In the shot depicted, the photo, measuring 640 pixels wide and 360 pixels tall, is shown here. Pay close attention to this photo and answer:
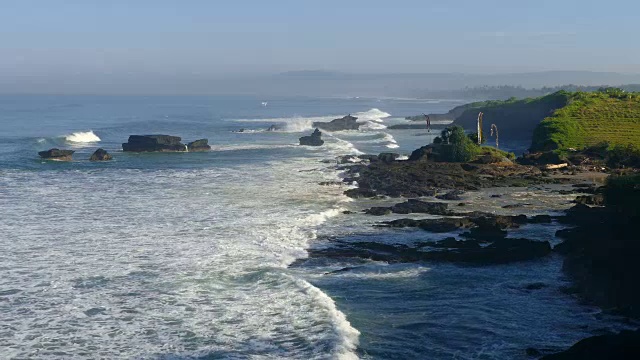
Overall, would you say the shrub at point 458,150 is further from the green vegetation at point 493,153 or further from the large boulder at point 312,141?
the large boulder at point 312,141

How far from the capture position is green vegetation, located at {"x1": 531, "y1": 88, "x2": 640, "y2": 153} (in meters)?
57.1

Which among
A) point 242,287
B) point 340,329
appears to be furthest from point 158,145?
point 340,329

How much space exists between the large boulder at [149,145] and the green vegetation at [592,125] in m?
29.3

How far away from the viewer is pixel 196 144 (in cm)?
6562

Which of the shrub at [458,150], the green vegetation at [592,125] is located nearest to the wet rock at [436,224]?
the shrub at [458,150]

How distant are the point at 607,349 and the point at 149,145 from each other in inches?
2162

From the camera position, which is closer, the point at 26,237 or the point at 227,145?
the point at 26,237

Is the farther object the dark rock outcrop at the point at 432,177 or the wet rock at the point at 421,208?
the dark rock outcrop at the point at 432,177

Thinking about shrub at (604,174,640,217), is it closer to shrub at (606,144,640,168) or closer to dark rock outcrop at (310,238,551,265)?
dark rock outcrop at (310,238,551,265)

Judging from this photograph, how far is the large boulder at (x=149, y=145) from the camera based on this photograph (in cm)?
6456

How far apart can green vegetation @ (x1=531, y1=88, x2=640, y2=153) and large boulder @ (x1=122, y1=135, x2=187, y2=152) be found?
29348 millimetres

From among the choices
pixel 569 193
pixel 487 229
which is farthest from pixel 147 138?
pixel 487 229

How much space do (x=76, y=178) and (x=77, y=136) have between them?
112ft

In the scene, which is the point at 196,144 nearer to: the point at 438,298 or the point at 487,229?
the point at 487,229
